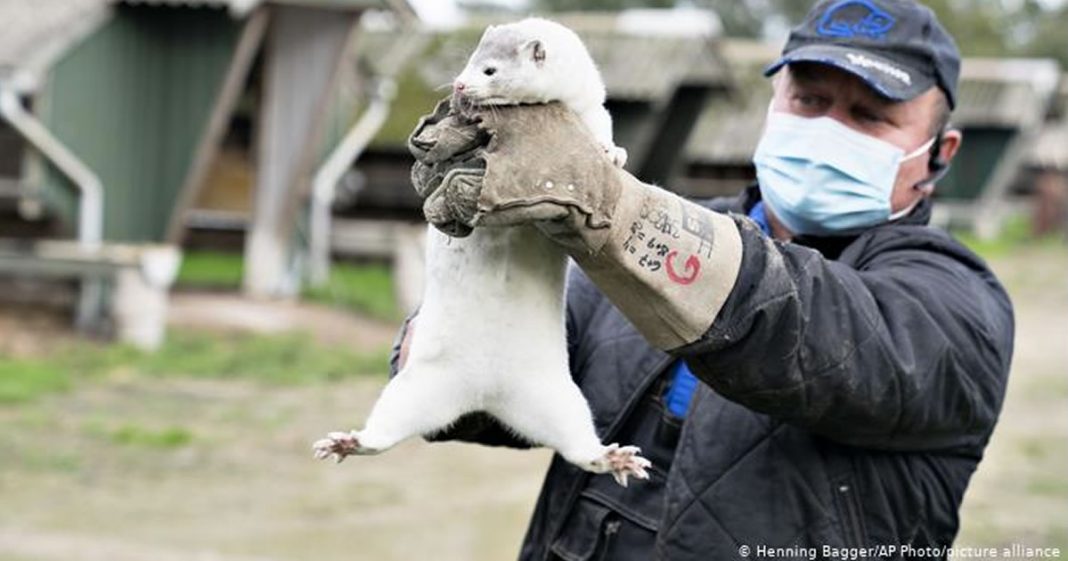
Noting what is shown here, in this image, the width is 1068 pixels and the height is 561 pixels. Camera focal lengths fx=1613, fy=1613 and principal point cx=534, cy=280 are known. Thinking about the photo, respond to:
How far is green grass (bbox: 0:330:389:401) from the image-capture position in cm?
1193

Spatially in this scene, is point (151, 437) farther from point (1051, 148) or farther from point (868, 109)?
point (1051, 148)

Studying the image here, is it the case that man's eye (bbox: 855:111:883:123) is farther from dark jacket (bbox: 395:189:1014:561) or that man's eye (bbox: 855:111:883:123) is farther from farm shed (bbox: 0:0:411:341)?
farm shed (bbox: 0:0:411:341)

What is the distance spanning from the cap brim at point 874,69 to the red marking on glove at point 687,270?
0.87 m

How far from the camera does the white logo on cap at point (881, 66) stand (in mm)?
3402

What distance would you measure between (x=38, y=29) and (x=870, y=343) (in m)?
12.5

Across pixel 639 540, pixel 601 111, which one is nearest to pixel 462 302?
pixel 601 111

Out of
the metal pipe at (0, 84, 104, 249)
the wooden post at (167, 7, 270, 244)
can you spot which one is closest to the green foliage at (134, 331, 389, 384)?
the metal pipe at (0, 84, 104, 249)

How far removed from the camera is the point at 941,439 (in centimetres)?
319

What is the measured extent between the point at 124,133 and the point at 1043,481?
9141 mm

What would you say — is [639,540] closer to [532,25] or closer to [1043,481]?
[532,25]

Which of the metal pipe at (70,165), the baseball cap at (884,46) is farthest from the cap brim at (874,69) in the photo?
the metal pipe at (70,165)

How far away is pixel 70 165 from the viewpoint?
47.4 feet

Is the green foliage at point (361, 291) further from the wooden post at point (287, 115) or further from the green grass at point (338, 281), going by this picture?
the wooden post at point (287, 115)

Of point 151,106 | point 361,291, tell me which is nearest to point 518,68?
point 151,106
